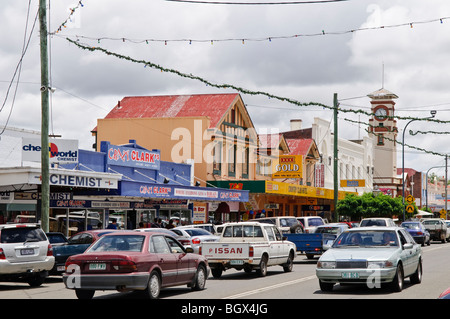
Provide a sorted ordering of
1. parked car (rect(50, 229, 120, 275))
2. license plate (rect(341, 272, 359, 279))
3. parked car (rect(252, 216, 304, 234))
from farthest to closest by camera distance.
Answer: parked car (rect(252, 216, 304, 234)), parked car (rect(50, 229, 120, 275)), license plate (rect(341, 272, 359, 279))

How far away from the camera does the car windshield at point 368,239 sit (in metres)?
17.3

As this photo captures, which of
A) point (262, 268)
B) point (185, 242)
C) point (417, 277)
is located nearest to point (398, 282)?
point (417, 277)

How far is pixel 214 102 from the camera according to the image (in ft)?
157

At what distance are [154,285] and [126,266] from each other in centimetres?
90

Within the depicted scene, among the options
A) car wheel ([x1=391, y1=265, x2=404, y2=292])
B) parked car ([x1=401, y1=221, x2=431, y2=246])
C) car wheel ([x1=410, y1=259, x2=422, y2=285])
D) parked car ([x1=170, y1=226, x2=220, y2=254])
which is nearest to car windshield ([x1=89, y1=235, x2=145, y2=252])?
car wheel ([x1=391, y1=265, x2=404, y2=292])

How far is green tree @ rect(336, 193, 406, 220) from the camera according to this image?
180 ft

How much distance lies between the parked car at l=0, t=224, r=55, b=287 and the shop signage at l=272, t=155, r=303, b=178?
104 ft

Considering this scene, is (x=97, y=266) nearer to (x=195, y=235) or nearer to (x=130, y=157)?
(x=195, y=235)

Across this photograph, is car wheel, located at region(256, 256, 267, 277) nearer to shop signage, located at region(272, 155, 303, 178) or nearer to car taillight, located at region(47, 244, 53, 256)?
car taillight, located at region(47, 244, 53, 256)

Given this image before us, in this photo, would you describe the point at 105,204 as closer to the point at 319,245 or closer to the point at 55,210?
the point at 55,210

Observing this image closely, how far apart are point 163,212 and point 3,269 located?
22.1m
